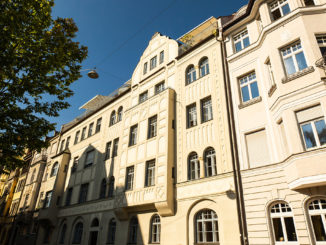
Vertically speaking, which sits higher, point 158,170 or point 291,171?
point 158,170

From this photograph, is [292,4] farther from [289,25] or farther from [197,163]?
[197,163]

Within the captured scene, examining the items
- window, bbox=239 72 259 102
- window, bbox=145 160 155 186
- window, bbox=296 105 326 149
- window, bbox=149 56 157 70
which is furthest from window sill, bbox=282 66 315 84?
window, bbox=149 56 157 70

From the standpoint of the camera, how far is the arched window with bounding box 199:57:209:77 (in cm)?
1771

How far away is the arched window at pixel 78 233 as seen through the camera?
2195 centimetres

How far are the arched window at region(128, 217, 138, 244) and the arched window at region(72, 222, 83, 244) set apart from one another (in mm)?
7019

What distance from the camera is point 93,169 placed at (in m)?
24.1

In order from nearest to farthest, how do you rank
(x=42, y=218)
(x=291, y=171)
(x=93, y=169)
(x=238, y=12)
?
(x=291, y=171) < (x=238, y=12) < (x=93, y=169) < (x=42, y=218)

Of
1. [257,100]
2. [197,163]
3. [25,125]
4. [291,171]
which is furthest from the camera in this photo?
[197,163]

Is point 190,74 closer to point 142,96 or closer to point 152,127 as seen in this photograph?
point 152,127

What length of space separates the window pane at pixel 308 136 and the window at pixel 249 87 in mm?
3902

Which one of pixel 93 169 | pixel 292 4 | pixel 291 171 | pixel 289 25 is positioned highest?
pixel 292 4

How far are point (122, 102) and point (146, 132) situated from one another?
24.2 ft

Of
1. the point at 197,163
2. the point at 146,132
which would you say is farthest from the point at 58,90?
the point at 197,163

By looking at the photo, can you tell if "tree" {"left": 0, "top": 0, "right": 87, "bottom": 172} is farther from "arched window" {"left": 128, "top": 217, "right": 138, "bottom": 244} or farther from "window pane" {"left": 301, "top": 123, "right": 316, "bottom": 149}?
"window pane" {"left": 301, "top": 123, "right": 316, "bottom": 149}
